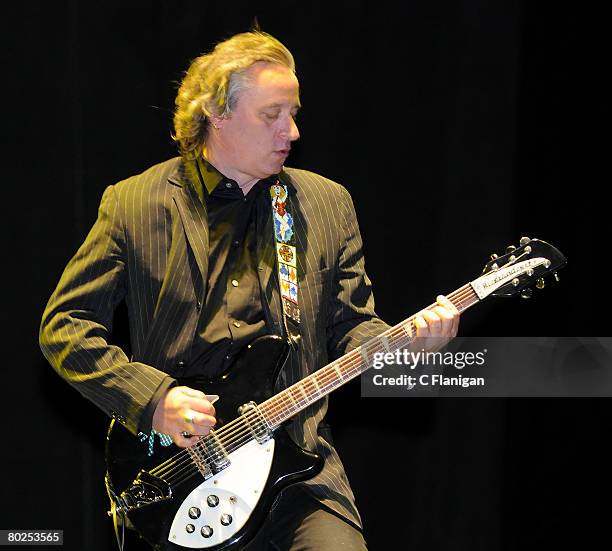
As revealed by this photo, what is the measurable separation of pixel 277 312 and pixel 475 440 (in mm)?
1735

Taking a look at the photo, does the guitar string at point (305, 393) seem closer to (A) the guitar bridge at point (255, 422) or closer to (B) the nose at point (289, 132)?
(A) the guitar bridge at point (255, 422)

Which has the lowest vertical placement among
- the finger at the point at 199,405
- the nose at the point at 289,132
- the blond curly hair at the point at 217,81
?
the finger at the point at 199,405

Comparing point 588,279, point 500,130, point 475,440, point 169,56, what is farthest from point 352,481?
point 169,56

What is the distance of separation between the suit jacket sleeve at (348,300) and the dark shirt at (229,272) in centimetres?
24

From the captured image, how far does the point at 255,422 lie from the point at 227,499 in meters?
0.22

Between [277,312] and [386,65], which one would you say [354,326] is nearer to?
[277,312]

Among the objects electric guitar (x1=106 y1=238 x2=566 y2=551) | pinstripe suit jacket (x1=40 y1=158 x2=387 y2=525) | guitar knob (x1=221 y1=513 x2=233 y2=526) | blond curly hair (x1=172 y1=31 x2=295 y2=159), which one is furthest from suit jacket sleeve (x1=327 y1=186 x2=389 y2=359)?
guitar knob (x1=221 y1=513 x2=233 y2=526)

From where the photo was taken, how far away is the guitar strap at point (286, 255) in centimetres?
298

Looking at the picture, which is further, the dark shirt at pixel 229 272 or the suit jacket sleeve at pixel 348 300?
the suit jacket sleeve at pixel 348 300

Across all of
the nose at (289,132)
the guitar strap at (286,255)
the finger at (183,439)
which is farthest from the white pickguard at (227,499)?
the nose at (289,132)

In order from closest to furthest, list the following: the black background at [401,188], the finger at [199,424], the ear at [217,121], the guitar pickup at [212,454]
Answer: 1. the finger at [199,424]
2. the guitar pickup at [212,454]
3. the ear at [217,121]
4. the black background at [401,188]

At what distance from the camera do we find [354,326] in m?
3.09

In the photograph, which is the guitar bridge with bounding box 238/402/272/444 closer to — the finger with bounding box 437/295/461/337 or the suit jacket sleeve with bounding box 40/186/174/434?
the suit jacket sleeve with bounding box 40/186/174/434

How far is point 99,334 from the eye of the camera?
291cm
